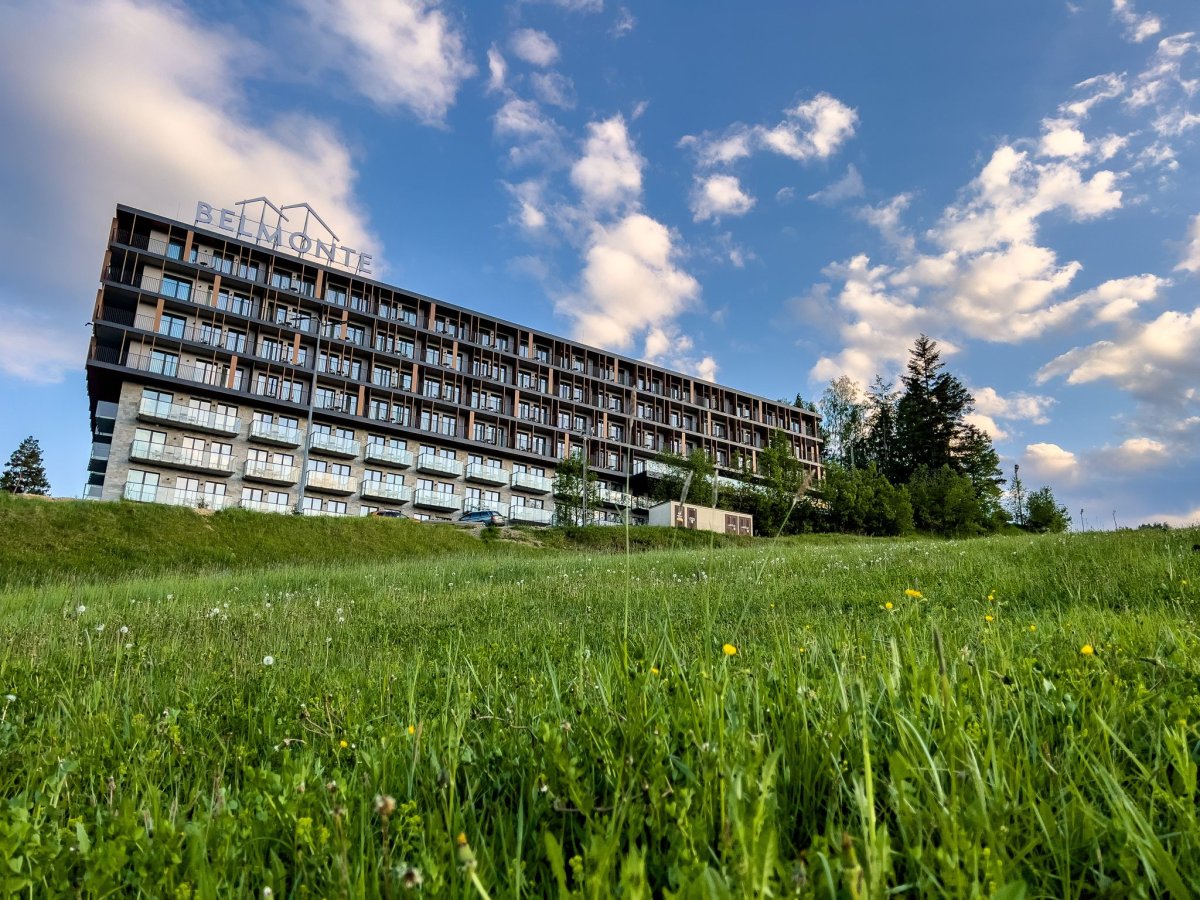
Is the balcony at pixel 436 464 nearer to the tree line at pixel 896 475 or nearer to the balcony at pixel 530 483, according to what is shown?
the balcony at pixel 530 483

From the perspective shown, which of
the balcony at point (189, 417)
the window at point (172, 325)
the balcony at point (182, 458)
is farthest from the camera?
the window at point (172, 325)

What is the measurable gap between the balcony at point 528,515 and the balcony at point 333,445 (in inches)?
619

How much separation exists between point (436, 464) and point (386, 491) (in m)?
5.27

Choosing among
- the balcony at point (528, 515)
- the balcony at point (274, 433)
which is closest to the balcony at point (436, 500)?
the balcony at point (528, 515)

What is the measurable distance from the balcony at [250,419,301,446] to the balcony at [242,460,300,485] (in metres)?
1.90

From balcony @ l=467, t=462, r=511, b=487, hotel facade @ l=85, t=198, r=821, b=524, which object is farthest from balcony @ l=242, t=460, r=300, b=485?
balcony @ l=467, t=462, r=511, b=487

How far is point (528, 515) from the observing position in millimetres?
65500

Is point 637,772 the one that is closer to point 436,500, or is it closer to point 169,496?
point 169,496

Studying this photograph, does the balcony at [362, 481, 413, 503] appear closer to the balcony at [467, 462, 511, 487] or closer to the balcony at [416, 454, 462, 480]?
the balcony at [416, 454, 462, 480]

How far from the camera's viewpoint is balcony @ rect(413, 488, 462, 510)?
60594mm

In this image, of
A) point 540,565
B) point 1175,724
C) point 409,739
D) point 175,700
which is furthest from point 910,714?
point 540,565

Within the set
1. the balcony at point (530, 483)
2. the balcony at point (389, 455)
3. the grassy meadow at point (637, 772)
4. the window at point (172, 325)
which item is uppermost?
the window at point (172, 325)

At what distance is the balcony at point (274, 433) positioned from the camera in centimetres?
5350

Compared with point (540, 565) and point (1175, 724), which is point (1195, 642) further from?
point (540, 565)
